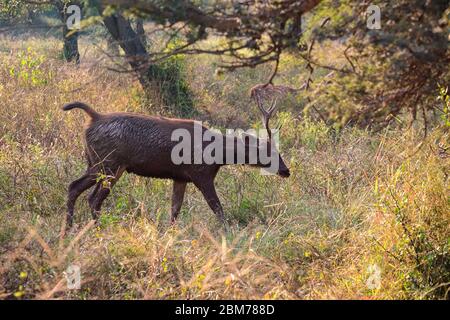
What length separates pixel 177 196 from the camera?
764 cm

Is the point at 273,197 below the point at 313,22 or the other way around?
below

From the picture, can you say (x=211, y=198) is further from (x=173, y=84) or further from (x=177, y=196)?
(x=173, y=84)

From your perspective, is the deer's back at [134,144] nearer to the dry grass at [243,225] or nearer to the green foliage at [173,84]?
the dry grass at [243,225]

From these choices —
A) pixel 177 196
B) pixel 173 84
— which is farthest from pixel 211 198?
pixel 173 84

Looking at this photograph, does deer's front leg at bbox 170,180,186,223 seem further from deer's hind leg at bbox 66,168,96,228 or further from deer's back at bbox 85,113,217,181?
deer's hind leg at bbox 66,168,96,228

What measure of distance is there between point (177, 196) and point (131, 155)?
648mm

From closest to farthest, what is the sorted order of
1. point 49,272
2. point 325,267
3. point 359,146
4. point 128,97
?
point 49,272, point 325,267, point 359,146, point 128,97

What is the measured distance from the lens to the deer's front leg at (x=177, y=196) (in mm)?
7566

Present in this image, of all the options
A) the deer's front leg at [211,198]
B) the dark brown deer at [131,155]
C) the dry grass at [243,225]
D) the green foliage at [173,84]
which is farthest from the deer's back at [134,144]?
the green foliage at [173,84]

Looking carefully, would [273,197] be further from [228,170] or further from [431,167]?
[431,167]

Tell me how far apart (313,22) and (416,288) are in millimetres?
2076
